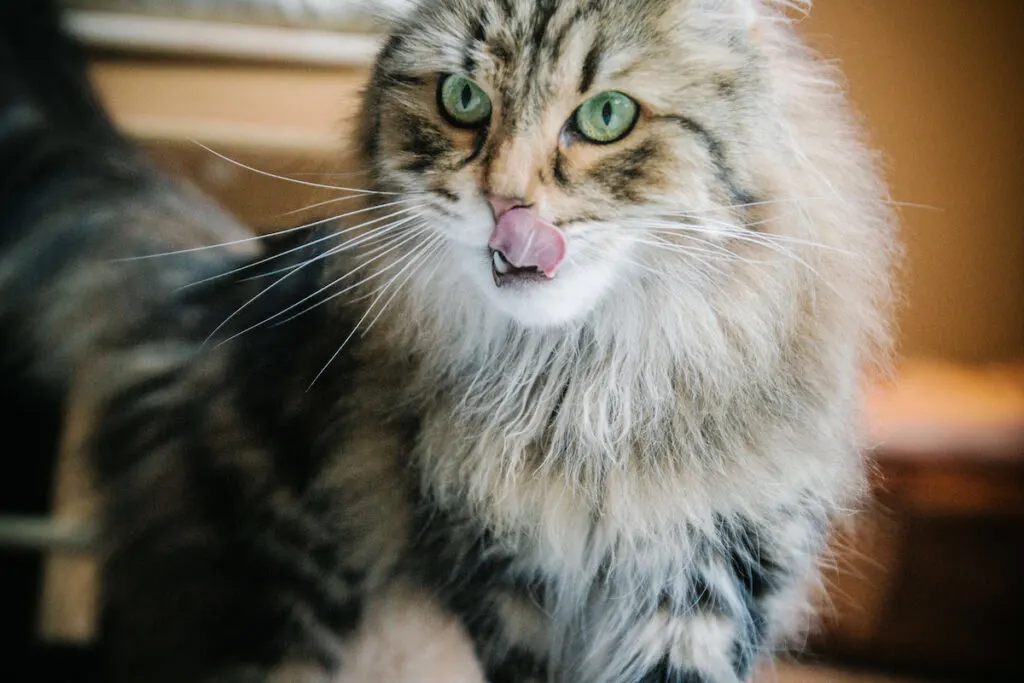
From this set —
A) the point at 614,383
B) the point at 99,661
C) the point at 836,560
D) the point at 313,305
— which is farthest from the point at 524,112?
the point at 99,661

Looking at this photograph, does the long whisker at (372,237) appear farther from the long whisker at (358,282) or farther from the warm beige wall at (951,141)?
the warm beige wall at (951,141)

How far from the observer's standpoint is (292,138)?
1036 mm

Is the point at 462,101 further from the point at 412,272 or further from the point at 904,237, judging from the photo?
the point at 904,237

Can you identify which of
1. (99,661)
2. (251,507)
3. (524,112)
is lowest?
(99,661)

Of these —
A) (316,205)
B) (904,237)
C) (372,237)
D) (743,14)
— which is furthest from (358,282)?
(904,237)

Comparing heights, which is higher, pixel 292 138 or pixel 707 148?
pixel 707 148

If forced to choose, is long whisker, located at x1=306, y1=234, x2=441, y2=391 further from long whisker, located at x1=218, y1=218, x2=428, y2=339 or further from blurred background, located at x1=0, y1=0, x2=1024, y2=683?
blurred background, located at x1=0, y1=0, x2=1024, y2=683

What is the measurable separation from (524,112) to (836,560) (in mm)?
672

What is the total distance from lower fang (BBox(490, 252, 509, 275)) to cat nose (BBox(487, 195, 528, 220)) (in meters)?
0.03

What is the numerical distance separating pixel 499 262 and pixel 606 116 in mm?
161

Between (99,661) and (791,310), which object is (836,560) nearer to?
(791,310)

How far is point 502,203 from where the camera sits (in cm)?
59

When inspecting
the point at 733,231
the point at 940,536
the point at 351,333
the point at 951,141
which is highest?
the point at 951,141

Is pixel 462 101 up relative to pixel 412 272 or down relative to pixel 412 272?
up
